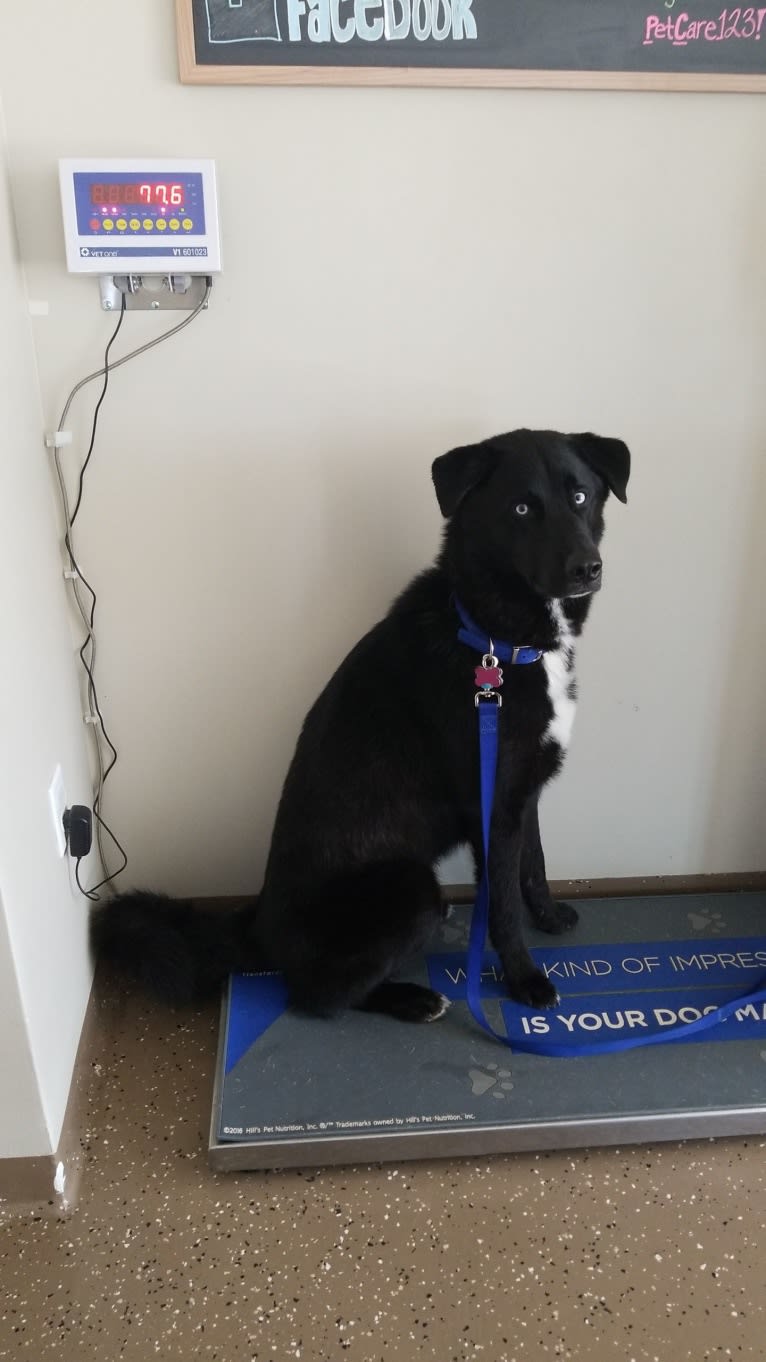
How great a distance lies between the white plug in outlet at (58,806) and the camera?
54.1 inches

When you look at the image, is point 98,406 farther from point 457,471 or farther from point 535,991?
point 535,991

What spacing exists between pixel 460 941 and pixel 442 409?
1043 mm

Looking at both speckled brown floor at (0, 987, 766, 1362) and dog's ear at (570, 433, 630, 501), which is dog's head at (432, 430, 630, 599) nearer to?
dog's ear at (570, 433, 630, 501)

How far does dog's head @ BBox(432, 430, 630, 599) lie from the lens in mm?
1238

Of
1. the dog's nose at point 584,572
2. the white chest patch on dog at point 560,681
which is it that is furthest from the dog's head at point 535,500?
the white chest patch on dog at point 560,681

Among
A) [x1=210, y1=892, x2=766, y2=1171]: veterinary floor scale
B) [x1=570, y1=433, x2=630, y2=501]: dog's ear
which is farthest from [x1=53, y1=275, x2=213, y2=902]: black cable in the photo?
[x1=570, y1=433, x2=630, y2=501]: dog's ear

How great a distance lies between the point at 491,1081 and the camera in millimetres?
1365

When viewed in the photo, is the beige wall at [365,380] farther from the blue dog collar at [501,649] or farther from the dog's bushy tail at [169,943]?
the blue dog collar at [501,649]

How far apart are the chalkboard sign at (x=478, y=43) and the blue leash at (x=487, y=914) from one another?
2.91ft

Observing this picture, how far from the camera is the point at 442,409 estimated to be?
156 centimetres

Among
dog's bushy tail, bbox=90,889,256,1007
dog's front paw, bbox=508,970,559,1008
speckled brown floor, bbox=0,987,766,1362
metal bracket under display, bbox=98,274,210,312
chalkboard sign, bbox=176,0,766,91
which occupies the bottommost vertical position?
speckled brown floor, bbox=0,987,766,1362

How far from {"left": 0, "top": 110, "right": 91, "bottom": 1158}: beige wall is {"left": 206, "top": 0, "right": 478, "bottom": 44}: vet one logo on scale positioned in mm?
409

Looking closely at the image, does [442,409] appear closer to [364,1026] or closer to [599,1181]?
[364,1026]

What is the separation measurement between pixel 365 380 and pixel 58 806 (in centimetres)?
92
